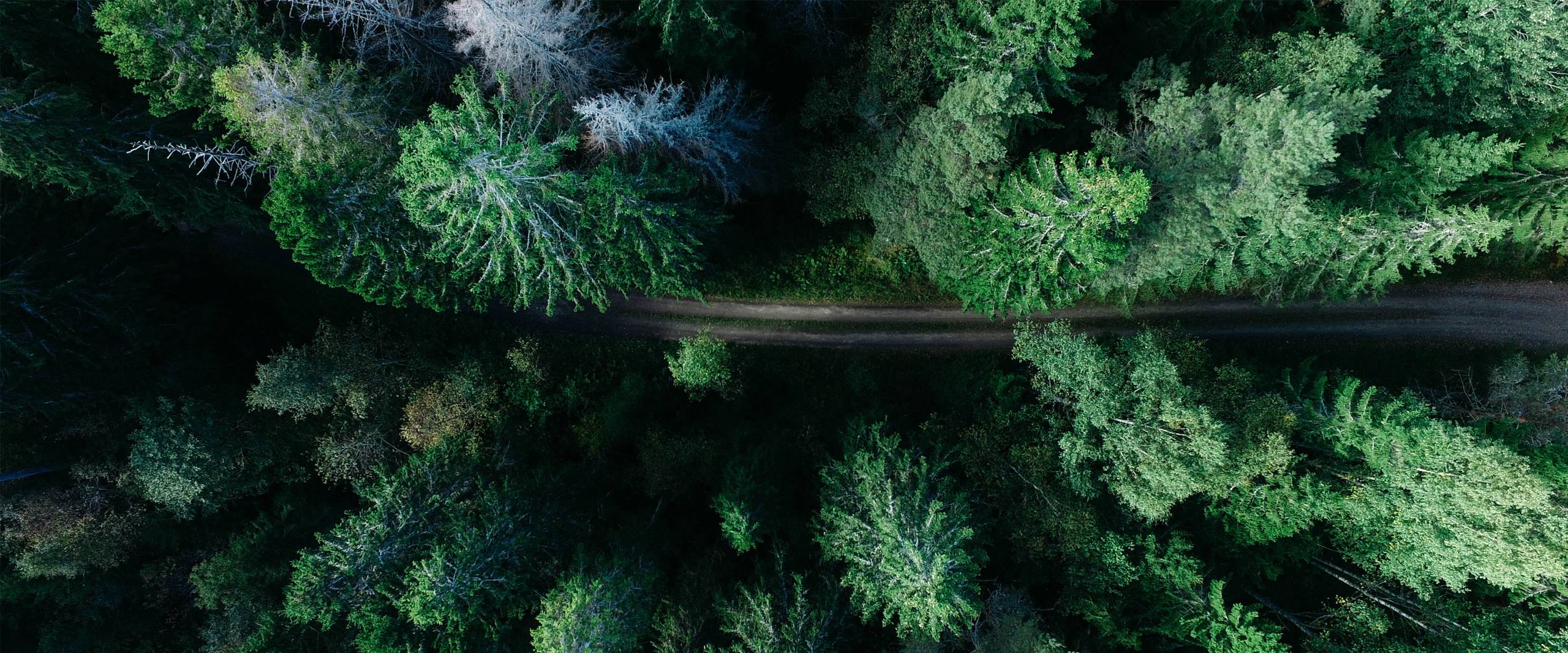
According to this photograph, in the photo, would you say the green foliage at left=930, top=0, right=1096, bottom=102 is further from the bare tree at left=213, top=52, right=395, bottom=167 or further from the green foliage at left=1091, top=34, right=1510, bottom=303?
the bare tree at left=213, top=52, right=395, bottom=167

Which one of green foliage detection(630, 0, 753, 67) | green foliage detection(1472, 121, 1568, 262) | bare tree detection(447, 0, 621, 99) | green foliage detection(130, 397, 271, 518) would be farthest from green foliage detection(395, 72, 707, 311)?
green foliage detection(1472, 121, 1568, 262)

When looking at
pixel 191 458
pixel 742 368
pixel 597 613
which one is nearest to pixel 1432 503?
pixel 742 368

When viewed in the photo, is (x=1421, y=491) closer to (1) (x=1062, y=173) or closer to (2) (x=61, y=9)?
(1) (x=1062, y=173)

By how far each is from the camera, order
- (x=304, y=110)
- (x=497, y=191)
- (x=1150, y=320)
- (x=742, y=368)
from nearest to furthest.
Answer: (x=497, y=191) → (x=304, y=110) → (x=742, y=368) → (x=1150, y=320)

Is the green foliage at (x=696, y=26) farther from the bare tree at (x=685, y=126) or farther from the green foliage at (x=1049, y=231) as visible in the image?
the green foliage at (x=1049, y=231)

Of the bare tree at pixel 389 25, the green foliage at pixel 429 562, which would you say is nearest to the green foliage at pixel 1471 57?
the bare tree at pixel 389 25

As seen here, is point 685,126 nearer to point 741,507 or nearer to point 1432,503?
point 741,507
